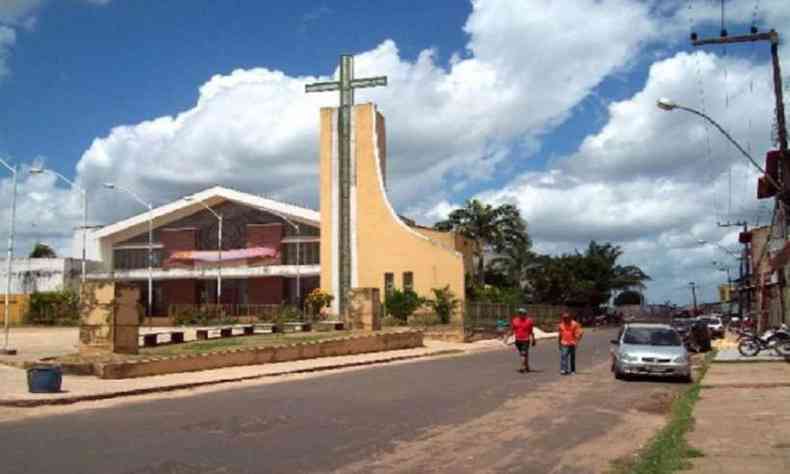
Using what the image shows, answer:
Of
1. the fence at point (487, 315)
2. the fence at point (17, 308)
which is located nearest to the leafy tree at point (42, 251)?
Result: the fence at point (17, 308)

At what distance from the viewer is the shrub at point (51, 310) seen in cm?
6041

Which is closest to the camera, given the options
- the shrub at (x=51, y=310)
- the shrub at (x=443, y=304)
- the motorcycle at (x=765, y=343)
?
the motorcycle at (x=765, y=343)

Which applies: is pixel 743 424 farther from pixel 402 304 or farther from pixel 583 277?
pixel 583 277

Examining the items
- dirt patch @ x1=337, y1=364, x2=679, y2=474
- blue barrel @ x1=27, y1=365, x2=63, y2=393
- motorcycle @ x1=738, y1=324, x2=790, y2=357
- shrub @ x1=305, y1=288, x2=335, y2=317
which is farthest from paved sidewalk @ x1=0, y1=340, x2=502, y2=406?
shrub @ x1=305, y1=288, x2=335, y2=317

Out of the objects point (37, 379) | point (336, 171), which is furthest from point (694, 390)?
point (336, 171)

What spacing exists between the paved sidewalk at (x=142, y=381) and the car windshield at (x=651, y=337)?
351 inches

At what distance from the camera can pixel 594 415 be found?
13.8 m

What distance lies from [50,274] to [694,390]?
57.3 m

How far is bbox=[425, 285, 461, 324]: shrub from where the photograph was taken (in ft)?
148

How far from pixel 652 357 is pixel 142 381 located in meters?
11.9

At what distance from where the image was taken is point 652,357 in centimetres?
2041

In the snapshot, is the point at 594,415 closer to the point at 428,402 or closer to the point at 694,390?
the point at 428,402

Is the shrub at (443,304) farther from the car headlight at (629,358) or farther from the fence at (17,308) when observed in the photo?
the fence at (17,308)

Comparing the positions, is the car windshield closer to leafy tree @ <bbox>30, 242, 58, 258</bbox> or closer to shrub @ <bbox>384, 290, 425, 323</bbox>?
shrub @ <bbox>384, 290, 425, 323</bbox>
